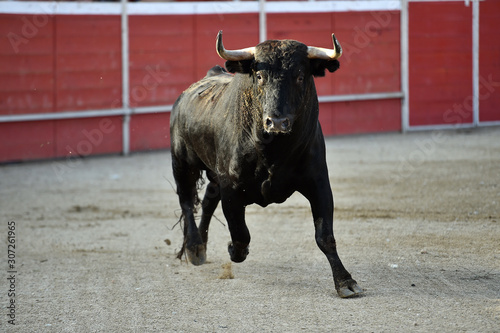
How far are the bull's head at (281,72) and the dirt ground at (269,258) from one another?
3.10 ft

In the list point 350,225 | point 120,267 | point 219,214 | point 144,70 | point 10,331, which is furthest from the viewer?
point 144,70

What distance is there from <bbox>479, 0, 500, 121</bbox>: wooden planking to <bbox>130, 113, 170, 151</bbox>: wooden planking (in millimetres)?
4710

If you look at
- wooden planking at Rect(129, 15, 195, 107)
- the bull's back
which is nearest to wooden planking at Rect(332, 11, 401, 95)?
wooden planking at Rect(129, 15, 195, 107)

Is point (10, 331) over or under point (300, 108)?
under

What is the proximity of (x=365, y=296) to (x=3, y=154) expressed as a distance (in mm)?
6759

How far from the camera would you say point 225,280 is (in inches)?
179

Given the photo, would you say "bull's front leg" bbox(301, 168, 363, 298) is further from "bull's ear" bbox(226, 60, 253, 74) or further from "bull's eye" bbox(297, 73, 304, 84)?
"bull's ear" bbox(226, 60, 253, 74)

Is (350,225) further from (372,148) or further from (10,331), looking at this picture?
(372,148)

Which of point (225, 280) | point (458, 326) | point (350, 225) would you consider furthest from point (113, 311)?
point (350, 225)

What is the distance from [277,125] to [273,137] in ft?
1.12

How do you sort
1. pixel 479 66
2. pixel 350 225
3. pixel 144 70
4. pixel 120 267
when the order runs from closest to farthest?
pixel 120 267
pixel 350 225
pixel 144 70
pixel 479 66

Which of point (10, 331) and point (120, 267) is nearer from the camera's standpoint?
point (10, 331)

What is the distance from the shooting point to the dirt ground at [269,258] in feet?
12.2

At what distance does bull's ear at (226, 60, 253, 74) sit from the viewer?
405 centimetres
